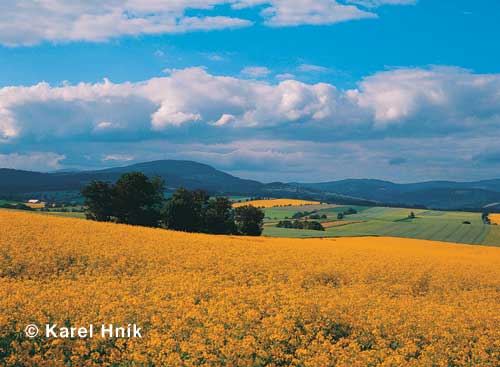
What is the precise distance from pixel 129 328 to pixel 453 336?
24.6 ft

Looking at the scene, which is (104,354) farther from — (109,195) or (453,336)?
(109,195)

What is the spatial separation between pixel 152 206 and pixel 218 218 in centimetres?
972

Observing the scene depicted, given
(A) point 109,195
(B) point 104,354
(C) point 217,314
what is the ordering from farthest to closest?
(A) point 109,195
(C) point 217,314
(B) point 104,354

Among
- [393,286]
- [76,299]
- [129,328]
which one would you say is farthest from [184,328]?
[393,286]

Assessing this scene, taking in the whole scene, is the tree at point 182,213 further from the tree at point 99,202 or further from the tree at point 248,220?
the tree at point 248,220

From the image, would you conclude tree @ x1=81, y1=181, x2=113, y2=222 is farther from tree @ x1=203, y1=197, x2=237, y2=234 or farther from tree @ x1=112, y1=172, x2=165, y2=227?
tree @ x1=203, y1=197, x2=237, y2=234

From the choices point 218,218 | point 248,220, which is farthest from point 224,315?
point 248,220

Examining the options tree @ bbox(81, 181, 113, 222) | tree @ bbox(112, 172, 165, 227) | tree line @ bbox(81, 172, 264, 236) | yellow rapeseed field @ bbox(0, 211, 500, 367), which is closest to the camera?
yellow rapeseed field @ bbox(0, 211, 500, 367)

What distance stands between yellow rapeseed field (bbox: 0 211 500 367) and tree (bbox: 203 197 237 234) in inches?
1655

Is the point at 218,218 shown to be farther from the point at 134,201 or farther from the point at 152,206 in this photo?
the point at 134,201

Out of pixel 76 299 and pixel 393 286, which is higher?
pixel 76 299

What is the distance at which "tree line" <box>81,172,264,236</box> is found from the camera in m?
56.2

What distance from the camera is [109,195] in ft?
185

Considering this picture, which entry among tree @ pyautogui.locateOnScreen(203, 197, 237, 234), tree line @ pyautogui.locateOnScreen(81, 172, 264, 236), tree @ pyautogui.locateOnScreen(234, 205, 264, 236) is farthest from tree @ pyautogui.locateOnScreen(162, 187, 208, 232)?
tree @ pyautogui.locateOnScreen(234, 205, 264, 236)
